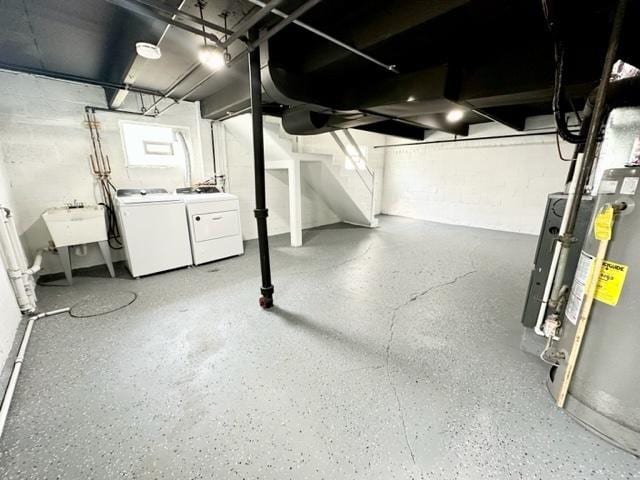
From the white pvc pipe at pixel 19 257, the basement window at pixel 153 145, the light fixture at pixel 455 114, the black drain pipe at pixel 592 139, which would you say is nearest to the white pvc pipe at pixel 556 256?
the black drain pipe at pixel 592 139

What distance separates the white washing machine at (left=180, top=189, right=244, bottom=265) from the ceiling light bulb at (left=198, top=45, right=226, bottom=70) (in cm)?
164

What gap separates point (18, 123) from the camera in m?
2.68

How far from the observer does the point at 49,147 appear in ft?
9.38

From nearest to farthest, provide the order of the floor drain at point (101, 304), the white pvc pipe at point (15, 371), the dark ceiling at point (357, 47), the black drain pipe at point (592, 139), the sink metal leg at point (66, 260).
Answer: the black drain pipe at point (592, 139) < the white pvc pipe at point (15, 371) < the dark ceiling at point (357, 47) < the floor drain at point (101, 304) < the sink metal leg at point (66, 260)

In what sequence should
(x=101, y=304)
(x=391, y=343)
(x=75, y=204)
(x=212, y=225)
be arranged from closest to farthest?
(x=391, y=343), (x=101, y=304), (x=75, y=204), (x=212, y=225)

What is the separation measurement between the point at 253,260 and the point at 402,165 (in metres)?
5.04

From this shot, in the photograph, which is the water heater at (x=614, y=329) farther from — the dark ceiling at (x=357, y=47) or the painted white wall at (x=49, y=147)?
the painted white wall at (x=49, y=147)

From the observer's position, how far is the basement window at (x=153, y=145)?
3.33m

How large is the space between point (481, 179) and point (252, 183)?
491 cm

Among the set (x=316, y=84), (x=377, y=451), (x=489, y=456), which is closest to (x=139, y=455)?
(x=377, y=451)

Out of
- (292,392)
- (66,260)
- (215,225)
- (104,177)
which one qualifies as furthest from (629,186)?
(104,177)

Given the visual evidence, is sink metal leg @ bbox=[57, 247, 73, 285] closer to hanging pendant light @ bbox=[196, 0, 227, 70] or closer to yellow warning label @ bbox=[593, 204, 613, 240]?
hanging pendant light @ bbox=[196, 0, 227, 70]

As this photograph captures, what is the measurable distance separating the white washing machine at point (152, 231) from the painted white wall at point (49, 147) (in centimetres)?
51

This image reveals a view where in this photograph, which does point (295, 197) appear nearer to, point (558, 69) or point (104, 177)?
point (104, 177)
